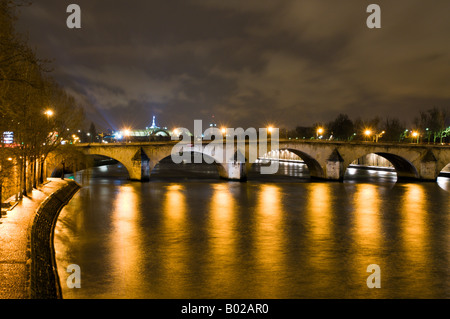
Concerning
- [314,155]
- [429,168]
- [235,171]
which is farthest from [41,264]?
[429,168]

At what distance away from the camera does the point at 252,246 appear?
52.1 ft

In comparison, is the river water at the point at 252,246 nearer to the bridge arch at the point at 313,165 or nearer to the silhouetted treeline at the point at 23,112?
the silhouetted treeline at the point at 23,112

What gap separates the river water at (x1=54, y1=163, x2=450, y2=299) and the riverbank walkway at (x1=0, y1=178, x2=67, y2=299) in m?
1.63

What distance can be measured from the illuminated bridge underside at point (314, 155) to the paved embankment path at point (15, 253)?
26947 millimetres

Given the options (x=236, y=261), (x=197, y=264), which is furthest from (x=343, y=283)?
(x=197, y=264)

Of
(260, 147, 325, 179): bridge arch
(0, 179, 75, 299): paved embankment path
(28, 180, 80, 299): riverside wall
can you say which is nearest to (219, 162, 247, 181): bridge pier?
(260, 147, 325, 179): bridge arch

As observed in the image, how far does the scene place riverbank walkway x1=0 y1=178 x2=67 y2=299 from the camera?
7522 mm

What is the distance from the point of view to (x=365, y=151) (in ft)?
157

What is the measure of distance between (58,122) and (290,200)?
1865cm

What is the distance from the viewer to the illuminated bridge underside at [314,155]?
43.1 metres

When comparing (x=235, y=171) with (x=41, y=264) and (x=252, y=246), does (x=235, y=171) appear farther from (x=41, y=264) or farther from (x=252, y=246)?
(x=41, y=264)
